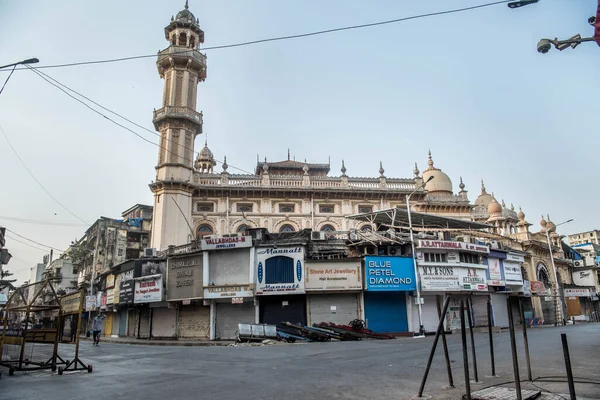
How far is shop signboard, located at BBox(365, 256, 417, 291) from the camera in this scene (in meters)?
24.3

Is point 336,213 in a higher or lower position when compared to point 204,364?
higher

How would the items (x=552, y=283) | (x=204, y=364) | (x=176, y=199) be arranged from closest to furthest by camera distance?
1. (x=204, y=364)
2. (x=176, y=199)
3. (x=552, y=283)

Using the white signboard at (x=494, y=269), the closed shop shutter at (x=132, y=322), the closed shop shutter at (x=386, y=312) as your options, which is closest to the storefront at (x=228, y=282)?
the closed shop shutter at (x=386, y=312)

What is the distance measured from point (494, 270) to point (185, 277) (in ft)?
72.4

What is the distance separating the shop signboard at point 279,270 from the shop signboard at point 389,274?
393cm

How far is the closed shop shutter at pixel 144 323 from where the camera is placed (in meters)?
27.5

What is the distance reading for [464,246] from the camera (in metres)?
28.2

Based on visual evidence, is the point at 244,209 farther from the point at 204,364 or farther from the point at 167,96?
the point at 204,364

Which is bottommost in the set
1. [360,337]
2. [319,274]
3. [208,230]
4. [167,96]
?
[360,337]

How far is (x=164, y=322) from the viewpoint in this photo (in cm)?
2642

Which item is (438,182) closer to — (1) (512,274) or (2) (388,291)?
(1) (512,274)

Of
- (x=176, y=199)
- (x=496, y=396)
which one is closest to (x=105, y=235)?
(x=176, y=199)

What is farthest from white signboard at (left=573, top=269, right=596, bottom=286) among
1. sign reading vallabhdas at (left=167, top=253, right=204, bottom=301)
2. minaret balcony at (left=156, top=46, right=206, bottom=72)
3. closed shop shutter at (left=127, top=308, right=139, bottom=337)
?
closed shop shutter at (left=127, top=308, right=139, bottom=337)

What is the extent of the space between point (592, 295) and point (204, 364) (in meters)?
50.4
